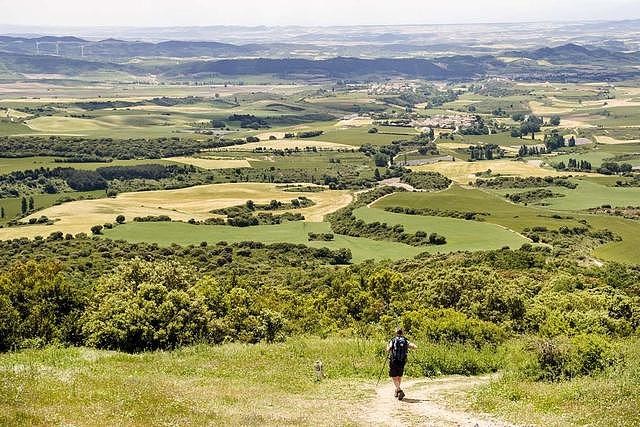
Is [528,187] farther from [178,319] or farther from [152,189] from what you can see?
[178,319]

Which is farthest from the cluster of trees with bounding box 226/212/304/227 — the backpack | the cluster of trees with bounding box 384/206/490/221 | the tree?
the backpack

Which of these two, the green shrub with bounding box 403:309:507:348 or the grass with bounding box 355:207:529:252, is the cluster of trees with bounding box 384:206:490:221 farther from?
the green shrub with bounding box 403:309:507:348

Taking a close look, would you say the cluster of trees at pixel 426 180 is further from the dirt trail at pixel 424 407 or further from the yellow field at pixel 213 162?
the dirt trail at pixel 424 407

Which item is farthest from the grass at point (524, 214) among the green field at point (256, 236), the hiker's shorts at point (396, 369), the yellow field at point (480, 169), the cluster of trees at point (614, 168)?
the hiker's shorts at point (396, 369)

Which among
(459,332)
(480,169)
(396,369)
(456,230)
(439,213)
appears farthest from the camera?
(480,169)

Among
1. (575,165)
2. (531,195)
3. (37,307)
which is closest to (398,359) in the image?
(37,307)

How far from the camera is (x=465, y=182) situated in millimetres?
164000

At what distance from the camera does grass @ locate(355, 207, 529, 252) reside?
92188mm

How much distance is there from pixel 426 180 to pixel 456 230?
62.1 metres

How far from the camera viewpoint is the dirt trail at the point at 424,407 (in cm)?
2002

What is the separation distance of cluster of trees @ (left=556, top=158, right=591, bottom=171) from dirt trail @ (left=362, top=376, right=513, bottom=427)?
163318 mm

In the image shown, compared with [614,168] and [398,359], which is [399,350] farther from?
[614,168]

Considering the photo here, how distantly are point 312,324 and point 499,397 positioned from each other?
21.4m

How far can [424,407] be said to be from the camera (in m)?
21.7
